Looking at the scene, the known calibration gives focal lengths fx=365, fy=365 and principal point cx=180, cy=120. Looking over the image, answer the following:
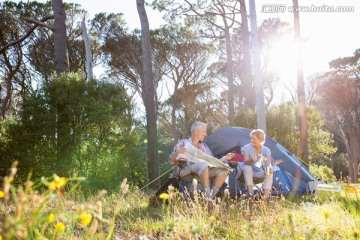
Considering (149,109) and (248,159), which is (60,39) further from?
(248,159)

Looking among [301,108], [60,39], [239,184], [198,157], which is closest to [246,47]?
[301,108]

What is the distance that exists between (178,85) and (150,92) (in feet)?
31.3

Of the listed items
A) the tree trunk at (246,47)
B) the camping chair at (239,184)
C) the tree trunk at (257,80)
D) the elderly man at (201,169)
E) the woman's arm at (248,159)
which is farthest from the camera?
the tree trunk at (246,47)

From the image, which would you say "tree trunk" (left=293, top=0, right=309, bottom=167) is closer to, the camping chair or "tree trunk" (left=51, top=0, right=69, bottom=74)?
the camping chair

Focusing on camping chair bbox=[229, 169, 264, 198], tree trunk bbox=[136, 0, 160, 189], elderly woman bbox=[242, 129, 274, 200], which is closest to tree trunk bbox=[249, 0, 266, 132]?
tree trunk bbox=[136, 0, 160, 189]

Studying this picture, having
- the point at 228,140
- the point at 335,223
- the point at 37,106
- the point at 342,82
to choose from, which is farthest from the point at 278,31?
the point at 335,223

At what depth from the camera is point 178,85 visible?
693 inches

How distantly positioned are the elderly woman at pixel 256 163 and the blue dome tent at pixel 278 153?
99cm

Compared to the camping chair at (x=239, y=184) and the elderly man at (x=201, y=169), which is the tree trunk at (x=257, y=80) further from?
the elderly man at (x=201, y=169)

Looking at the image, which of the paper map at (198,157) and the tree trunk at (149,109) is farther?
the tree trunk at (149,109)

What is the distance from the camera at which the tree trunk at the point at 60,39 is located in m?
7.68

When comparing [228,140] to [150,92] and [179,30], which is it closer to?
[150,92]

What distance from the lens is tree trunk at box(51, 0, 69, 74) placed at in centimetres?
768

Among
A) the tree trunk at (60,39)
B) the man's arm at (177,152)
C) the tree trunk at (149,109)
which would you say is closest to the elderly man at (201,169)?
the man's arm at (177,152)
